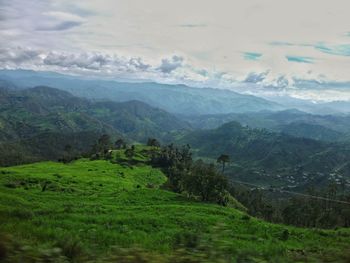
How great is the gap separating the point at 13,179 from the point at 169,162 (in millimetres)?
58292

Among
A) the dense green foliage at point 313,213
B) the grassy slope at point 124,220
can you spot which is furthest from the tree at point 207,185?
the dense green foliage at point 313,213

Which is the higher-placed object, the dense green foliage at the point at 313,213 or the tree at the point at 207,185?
the tree at the point at 207,185

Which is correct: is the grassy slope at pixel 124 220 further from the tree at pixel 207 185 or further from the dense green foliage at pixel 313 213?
the dense green foliage at pixel 313 213

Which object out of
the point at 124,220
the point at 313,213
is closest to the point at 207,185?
the point at 313,213

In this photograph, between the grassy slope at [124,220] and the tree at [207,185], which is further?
the tree at [207,185]

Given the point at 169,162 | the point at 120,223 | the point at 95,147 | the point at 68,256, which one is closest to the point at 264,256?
the point at 68,256

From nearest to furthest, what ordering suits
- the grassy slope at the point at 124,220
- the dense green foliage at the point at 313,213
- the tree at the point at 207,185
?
the grassy slope at the point at 124,220 < the tree at the point at 207,185 < the dense green foliage at the point at 313,213

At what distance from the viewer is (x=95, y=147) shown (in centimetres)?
15350

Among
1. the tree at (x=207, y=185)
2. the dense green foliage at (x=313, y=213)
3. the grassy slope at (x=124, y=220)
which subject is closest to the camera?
the grassy slope at (x=124, y=220)

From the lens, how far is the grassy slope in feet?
31.0

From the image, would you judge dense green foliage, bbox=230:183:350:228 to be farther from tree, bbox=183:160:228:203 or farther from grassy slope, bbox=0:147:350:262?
grassy slope, bbox=0:147:350:262

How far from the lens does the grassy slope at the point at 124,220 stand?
9.45 metres

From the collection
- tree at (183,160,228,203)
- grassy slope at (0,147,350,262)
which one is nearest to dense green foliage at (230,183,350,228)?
tree at (183,160,228,203)

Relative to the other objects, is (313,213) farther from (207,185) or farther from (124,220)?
(124,220)
